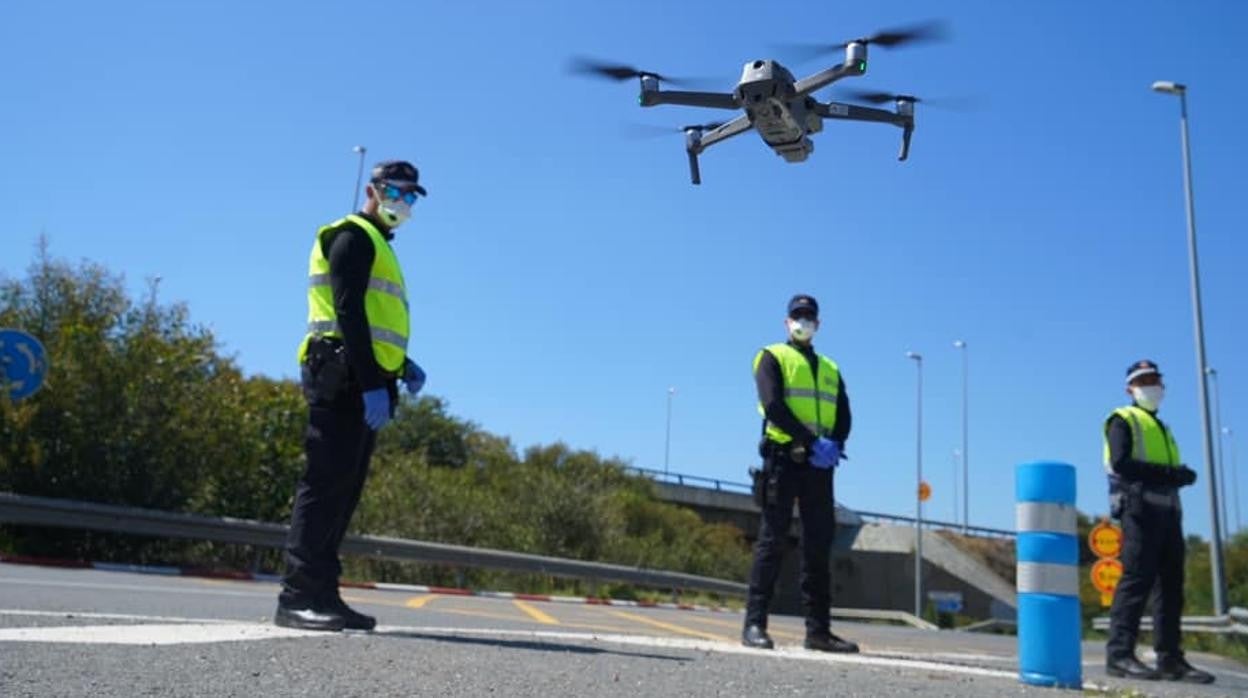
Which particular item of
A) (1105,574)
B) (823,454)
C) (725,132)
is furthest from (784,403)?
(1105,574)

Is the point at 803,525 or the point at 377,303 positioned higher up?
the point at 377,303

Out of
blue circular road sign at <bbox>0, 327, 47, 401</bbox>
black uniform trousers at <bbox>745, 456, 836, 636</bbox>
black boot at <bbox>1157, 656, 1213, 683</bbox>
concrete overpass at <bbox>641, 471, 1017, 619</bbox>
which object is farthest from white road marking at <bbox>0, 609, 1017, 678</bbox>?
concrete overpass at <bbox>641, 471, 1017, 619</bbox>

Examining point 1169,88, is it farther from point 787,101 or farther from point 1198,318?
point 787,101

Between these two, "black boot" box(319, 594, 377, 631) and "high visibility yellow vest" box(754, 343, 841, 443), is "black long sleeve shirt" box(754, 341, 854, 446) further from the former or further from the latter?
"black boot" box(319, 594, 377, 631)

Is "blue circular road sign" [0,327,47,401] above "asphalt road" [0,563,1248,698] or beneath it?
above

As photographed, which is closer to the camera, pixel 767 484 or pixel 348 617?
pixel 348 617

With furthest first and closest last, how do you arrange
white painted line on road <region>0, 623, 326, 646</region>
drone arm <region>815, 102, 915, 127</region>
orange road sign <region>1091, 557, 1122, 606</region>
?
orange road sign <region>1091, 557, 1122, 606</region> → drone arm <region>815, 102, 915, 127</region> → white painted line on road <region>0, 623, 326, 646</region>

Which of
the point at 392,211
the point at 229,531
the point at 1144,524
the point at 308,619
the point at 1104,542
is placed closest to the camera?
the point at 308,619
